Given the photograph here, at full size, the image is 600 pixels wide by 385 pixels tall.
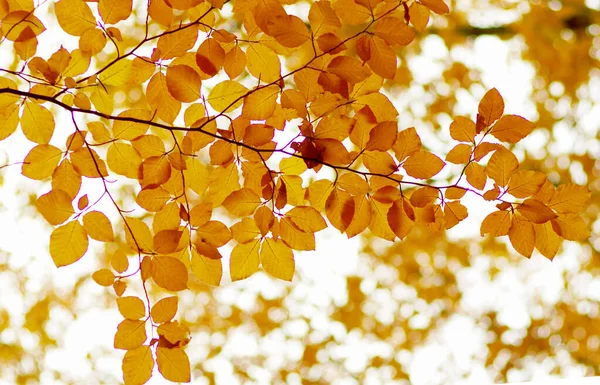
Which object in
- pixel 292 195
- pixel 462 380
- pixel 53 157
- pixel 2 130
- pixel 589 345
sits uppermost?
pixel 2 130

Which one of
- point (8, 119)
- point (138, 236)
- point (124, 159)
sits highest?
point (8, 119)

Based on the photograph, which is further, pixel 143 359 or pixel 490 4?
pixel 490 4

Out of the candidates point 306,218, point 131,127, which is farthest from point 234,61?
point 306,218

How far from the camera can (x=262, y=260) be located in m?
1.28

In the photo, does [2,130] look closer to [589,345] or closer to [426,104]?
[426,104]

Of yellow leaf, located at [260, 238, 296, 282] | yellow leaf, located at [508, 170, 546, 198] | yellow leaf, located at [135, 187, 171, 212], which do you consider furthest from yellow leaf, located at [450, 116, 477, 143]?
yellow leaf, located at [135, 187, 171, 212]

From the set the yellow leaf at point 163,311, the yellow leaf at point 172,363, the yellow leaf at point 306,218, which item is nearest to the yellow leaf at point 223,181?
the yellow leaf at point 306,218

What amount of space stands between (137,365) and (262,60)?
30.4 inches

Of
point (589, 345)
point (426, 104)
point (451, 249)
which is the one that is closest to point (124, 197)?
point (426, 104)

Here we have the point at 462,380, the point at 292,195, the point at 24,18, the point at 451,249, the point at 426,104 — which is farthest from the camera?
the point at 462,380

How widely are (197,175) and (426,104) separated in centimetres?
375

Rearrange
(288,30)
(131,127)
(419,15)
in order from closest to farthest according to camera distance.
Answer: (288,30) → (419,15) → (131,127)

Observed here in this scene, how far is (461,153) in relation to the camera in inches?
51.3

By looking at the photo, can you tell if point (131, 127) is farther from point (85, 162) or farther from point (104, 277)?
point (104, 277)
